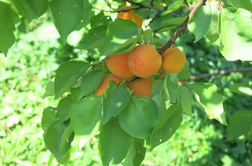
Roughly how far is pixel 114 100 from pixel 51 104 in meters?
1.58

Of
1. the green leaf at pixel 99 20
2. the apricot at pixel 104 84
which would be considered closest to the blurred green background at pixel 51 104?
the green leaf at pixel 99 20

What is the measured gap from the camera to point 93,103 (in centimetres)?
54

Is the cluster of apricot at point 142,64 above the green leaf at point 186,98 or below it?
above

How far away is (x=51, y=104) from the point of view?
6.37ft

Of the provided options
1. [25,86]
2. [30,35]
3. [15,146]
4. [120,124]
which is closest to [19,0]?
[120,124]

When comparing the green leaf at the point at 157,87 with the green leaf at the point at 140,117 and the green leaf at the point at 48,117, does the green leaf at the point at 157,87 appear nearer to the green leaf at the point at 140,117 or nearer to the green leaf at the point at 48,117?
the green leaf at the point at 140,117

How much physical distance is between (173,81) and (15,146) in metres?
1.65

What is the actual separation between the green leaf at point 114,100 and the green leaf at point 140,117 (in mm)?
27

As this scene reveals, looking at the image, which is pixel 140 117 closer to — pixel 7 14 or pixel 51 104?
pixel 7 14

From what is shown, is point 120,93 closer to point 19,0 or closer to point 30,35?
point 19,0

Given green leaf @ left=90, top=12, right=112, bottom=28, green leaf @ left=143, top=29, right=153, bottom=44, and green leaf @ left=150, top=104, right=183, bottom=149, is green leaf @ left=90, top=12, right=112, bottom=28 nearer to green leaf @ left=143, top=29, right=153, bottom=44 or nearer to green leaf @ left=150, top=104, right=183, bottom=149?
green leaf @ left=143, top=29, right=153, bottom=44

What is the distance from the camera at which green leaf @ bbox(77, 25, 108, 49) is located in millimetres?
565

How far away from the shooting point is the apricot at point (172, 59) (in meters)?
0.58

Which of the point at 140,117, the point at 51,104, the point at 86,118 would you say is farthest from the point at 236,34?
the point at 51,104
